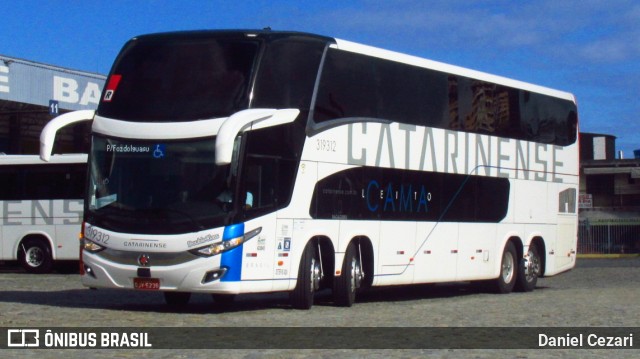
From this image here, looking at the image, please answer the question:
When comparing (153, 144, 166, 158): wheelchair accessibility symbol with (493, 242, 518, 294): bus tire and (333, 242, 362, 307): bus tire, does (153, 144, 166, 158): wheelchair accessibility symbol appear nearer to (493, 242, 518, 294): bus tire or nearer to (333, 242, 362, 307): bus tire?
(333, 242, 362, 307): bus tire

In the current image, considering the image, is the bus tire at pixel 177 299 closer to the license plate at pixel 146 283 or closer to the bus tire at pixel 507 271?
the license plate at pixel 146 283

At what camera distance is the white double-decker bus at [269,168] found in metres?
16.3

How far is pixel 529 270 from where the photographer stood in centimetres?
2500

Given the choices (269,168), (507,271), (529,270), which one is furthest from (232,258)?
(529,270)

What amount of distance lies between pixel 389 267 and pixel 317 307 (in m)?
1.91

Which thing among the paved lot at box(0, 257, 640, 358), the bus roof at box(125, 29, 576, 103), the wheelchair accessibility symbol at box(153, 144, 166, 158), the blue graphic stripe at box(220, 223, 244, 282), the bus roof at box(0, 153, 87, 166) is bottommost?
the paved lot at box(0, 257, 640, 358)

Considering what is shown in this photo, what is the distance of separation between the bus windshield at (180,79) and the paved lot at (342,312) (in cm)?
285

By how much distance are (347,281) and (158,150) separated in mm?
3862

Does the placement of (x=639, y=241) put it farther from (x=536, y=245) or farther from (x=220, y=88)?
(x=220, y=88)

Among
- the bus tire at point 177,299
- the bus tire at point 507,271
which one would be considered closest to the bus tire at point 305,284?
the bus tire at point 177,299

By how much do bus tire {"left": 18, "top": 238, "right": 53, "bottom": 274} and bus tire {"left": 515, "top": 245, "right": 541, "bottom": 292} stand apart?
13.3 meters

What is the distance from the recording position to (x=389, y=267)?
1981cm

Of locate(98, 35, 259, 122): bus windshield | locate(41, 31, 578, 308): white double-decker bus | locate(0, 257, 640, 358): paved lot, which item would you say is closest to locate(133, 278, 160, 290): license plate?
locate(41, 31, 578, 308): white double-decker bus

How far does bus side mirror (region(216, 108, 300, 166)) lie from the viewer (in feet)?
49.6
